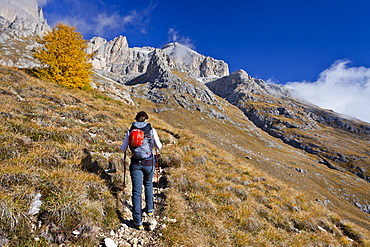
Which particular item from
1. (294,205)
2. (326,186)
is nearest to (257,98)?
(326,186)

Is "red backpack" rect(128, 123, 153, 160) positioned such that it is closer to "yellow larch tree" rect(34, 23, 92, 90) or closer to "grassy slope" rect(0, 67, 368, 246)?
"grassy slope" rect(0, 67, 368, 246)

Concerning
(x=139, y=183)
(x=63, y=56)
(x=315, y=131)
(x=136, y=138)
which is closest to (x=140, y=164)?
(x=139, y=183)

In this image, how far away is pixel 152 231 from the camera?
4.98m

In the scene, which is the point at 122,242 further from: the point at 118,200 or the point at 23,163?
the point at 23,163

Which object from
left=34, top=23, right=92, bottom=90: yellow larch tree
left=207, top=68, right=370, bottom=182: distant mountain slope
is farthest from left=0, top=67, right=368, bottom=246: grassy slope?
left=207, top=68, right=370, bottom=182: distant mountain slope

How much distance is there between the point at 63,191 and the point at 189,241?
3.85 metres

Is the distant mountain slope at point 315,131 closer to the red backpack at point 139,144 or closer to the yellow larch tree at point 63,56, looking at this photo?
the red backpack at point 139,144

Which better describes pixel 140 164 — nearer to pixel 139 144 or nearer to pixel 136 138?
pixel 139 144

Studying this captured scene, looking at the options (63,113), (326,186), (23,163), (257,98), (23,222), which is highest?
(257,98)

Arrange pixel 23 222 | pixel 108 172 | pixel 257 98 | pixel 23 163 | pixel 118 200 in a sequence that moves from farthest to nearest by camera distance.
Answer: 1. pixel 257 98
2. pixel 108 172
3. pixel 118 200
4. pixel 23 163
5. pixel 23 222

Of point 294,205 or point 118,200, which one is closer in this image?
point 118,200

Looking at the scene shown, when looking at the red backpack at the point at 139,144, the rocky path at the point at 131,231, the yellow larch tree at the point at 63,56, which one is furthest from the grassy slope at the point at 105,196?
the yellow larch tree at the point at 63,56

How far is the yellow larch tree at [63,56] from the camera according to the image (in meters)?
20.0

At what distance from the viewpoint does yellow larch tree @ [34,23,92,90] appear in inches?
787
